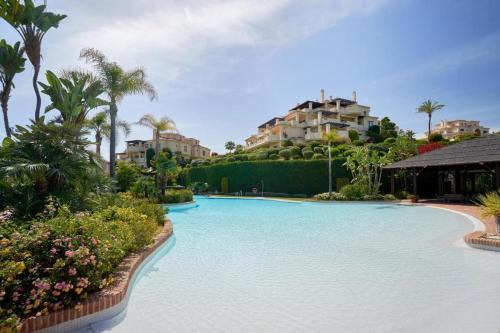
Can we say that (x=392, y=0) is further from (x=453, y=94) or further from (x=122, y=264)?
(x=122, y=264)

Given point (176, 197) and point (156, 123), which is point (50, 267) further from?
point (156, 123)

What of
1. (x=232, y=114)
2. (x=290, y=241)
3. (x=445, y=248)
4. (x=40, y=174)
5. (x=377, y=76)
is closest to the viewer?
(x=40, y=174)

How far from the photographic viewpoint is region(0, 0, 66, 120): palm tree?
11.3m

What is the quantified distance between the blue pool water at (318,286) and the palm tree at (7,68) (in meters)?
10.7

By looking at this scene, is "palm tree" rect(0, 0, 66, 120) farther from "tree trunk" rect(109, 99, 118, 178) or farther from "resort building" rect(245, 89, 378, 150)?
"resort building" rect(245, 89, 378, 150)

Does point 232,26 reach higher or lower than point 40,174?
higher

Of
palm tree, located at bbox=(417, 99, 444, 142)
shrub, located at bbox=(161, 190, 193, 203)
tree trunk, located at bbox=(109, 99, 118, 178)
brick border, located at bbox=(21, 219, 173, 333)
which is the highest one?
palm tree, located at bbox=(417, 99, 444, 142)

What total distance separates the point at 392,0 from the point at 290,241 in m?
9.86

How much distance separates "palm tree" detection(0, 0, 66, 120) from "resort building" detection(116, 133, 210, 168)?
4144 cm

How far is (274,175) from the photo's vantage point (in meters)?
29.1

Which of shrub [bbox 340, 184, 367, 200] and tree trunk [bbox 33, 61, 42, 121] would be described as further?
shrub [bbox 340, 184, 367, 200]

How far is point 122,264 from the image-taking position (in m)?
5.27

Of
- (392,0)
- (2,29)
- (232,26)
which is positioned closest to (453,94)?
(392,0)

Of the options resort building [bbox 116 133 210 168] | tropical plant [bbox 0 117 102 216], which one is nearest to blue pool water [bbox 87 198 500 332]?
tropical plant [bbox 0 117 102 216]
